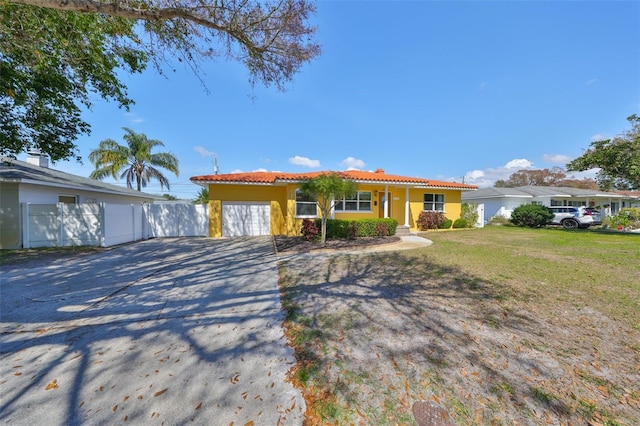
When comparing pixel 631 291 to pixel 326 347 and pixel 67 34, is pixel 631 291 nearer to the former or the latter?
pixel 326 347

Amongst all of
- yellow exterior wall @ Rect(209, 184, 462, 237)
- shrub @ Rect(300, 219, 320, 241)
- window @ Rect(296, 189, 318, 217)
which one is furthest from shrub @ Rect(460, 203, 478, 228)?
shrub @ Rect(300, 219, 320, 241)

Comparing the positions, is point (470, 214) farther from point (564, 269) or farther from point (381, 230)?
point (564, 269)

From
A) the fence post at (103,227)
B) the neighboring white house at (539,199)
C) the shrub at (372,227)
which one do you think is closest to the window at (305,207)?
the shrub at (372,227)

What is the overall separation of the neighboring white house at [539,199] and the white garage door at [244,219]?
839 inches

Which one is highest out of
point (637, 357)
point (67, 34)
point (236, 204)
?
point (67, 34)

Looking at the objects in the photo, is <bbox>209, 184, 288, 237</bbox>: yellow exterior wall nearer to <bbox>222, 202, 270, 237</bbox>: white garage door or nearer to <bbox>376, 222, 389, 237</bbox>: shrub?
<bbox>222, 202, 270, 237</bbox>: white garage door

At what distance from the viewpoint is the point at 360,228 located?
482 inches

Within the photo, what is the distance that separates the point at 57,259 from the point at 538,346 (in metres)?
12.1

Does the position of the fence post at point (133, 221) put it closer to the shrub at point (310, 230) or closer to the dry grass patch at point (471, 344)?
the shrub at point (310, 230)

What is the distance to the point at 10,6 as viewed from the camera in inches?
219

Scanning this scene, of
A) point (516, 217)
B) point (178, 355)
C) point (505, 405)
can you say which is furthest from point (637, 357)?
point (516, 217)

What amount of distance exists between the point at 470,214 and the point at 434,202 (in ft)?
9.65

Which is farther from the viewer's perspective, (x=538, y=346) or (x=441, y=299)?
(x=441, y=299)

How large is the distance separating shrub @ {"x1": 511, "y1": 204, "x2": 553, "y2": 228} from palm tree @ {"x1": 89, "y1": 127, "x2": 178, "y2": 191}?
93.4 ft
